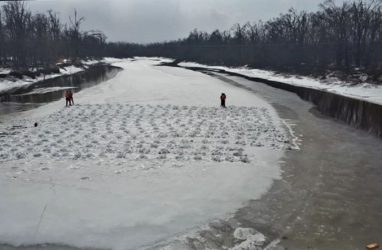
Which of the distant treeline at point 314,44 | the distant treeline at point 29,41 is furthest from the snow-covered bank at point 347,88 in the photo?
the distant treeline at point 29,41

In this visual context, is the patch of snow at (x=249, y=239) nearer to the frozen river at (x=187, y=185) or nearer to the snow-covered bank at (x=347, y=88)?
the frozen river at (x=187, y=185)

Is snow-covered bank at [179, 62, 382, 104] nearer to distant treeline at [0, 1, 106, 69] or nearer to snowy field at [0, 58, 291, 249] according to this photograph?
snowy field at [0, 58, 291, 249]

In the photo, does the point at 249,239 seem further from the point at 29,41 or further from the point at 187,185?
the point at 29,41

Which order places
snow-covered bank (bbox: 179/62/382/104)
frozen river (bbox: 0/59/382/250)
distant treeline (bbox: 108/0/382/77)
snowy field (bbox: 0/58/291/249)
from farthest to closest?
1. distant treeline (bbox: 108/0/382/77)
2. snow-covered bank (bbox: 179/62/382/104)
3. snowy field (bbox: 0/58/291/249)
4. frozen river (bbox: 0/59/382/250)

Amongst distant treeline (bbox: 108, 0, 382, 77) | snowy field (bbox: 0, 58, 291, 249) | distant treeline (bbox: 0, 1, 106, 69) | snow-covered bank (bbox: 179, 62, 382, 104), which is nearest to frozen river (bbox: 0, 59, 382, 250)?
snowy field (bbox: 0, 58, 291, 249)

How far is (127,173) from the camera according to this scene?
38.6 ft

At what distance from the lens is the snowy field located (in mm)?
8430

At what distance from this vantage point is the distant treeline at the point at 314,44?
177ft

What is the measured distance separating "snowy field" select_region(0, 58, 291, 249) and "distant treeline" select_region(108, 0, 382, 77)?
76.3 ft

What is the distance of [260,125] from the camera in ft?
62.6

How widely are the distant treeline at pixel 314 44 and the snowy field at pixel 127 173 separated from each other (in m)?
23.3

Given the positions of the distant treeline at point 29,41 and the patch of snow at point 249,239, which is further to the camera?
the distant treeline at point 29,41

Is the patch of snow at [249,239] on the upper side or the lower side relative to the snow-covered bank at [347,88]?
lower

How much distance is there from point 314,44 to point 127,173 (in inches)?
2427
